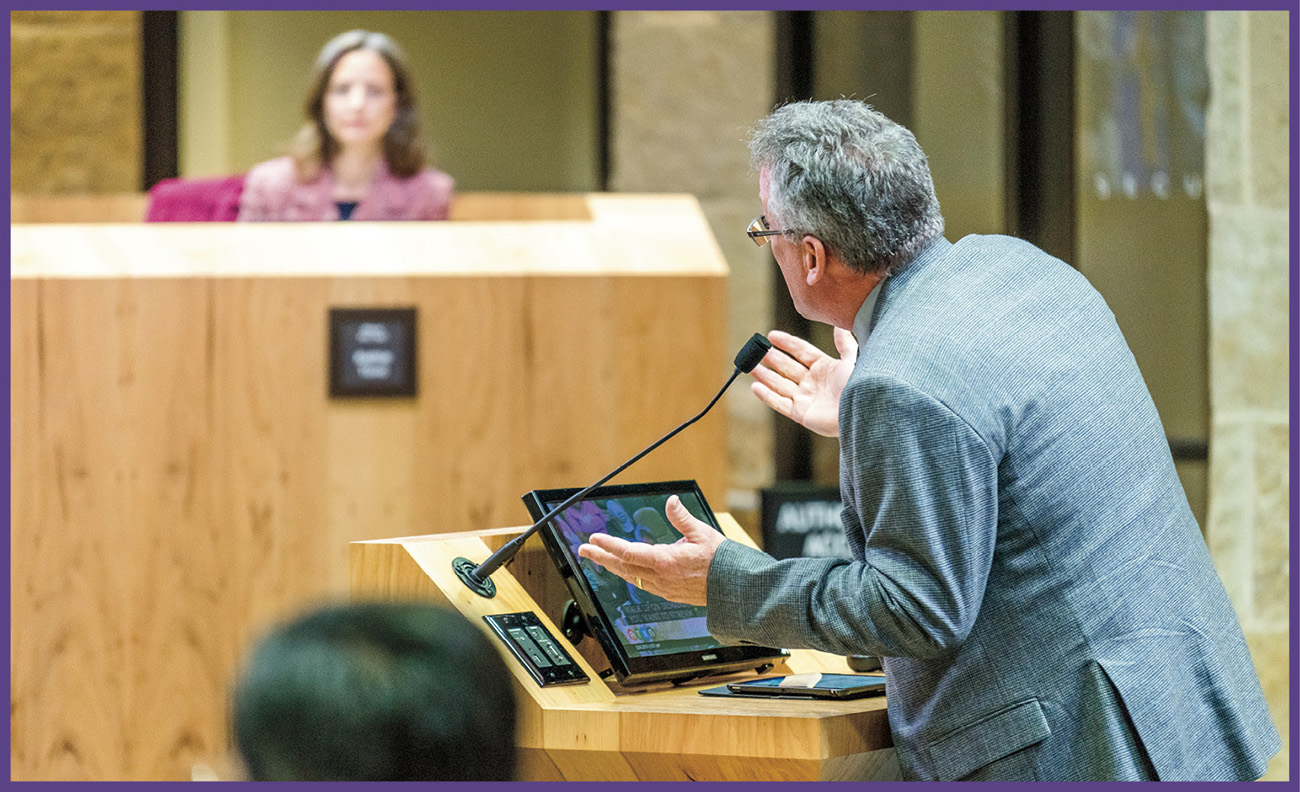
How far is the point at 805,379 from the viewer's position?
216 cm

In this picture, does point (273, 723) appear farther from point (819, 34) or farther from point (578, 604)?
point (819, 34)

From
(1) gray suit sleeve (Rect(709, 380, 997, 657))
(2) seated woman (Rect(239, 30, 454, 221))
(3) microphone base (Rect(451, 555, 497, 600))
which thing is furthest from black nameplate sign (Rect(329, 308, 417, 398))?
(1) gray suit sleeve (Rect(709, 380, 997, 657))

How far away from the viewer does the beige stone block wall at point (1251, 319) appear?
399cm

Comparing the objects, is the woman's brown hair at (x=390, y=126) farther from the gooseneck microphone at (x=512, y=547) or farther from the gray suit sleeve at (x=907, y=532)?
the gray suit sleeve at (x=907, y=532)

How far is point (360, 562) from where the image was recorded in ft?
6.45

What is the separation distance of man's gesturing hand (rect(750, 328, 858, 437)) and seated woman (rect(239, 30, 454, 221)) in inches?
88.2

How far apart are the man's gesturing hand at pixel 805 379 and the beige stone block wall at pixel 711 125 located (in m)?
2.86

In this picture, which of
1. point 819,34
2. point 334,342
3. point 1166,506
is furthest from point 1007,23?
point 1166,506

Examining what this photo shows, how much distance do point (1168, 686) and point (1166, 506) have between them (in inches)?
8.2

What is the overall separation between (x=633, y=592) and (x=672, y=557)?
0.88 ft

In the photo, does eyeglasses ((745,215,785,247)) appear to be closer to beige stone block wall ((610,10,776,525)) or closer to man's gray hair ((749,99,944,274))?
man's gray hair ((749,99,944,274))

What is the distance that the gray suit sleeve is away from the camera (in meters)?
1.55

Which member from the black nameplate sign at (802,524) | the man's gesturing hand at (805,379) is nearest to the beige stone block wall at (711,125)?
the black nameplate sign at (802,524)

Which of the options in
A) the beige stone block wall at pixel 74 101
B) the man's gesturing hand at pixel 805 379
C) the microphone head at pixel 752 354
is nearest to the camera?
the microphone head at pixel 752 354
